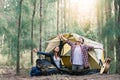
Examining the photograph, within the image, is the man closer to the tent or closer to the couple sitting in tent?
the couple sitting in tent

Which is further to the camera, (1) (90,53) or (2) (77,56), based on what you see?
(1) (90,53)

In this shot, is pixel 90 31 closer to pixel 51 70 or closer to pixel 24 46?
pixel 24 46

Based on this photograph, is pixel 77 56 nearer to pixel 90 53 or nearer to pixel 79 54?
pixel 79 54

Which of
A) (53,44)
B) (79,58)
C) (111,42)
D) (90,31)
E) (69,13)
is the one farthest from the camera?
(69,13)

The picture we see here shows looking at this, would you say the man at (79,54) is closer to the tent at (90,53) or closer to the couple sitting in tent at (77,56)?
the couple sitting in tent at (77,56)

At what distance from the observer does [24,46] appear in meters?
17.5

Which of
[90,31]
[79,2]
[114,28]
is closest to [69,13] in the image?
[79,2]

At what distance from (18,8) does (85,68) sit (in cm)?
402

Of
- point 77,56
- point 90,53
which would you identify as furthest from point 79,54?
point 90,53

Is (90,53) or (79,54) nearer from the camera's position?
(79,54)

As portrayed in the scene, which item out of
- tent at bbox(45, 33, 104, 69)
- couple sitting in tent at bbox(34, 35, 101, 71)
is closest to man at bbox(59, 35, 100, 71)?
couple sitting in tent at bbox(34, 35, 101, 71)

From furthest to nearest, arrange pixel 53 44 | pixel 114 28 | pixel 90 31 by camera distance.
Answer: pixel 90 31
pixel 53 44
pixel 114 28

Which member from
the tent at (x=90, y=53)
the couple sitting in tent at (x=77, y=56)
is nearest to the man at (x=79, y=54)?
the couple sitting in tent at (x=77, y=56)

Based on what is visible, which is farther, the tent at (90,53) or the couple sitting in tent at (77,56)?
the tent at (90,53)
